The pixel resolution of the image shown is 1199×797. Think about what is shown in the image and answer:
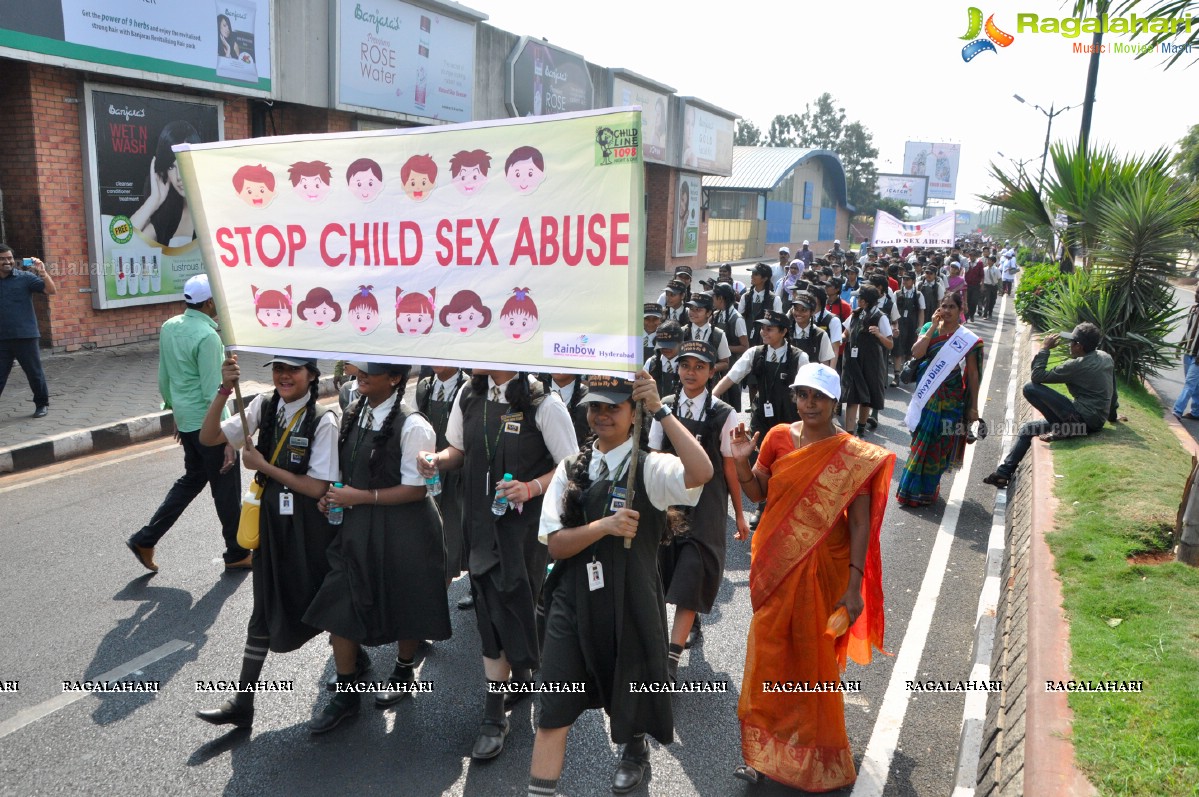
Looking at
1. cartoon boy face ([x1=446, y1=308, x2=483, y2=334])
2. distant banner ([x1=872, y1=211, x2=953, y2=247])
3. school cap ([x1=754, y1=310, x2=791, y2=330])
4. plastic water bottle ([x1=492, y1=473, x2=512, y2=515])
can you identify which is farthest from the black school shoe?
distant banner ([x1=872, y1=211, x2=953, y2=247])

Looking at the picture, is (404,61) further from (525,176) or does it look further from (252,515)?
(525,176)

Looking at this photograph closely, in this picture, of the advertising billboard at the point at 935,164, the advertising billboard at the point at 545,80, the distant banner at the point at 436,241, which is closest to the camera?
the distant banner at the point at 436,241

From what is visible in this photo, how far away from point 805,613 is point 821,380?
1.01 meters

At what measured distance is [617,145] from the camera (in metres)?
3.17

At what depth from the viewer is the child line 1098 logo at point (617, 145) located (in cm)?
311

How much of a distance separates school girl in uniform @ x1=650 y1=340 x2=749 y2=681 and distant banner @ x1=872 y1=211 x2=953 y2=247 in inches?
653

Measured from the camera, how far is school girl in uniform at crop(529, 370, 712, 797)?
3.47 meters

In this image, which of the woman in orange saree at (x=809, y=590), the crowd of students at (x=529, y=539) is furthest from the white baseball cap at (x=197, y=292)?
the woman in orange saree at (x=809, y=590)

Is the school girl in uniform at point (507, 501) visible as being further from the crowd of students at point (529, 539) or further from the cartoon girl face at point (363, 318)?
the cartoon girl face at point (363, 318)

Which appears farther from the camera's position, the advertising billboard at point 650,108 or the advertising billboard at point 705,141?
the advertising billboard at point 705,141

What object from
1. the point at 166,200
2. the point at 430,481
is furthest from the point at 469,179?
the point at 166,200

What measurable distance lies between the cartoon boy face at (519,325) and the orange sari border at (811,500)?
138cm

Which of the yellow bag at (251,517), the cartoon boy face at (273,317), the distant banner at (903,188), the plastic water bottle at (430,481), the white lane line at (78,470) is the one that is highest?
the distant banner at (903,188)

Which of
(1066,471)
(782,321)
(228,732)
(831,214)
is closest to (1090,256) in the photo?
(1066,471)
